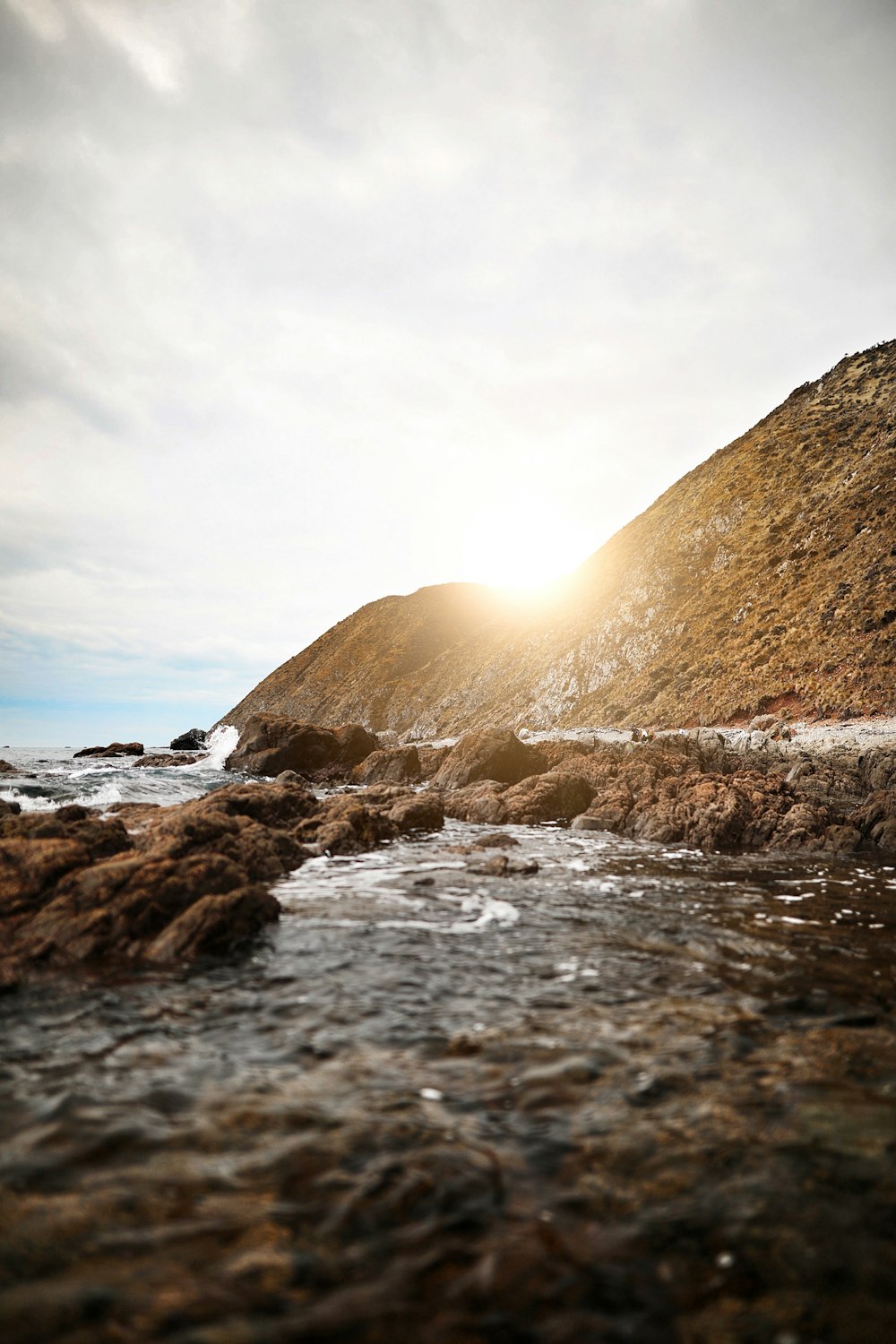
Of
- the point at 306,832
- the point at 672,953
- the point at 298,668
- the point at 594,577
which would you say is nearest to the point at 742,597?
the point at 594,577

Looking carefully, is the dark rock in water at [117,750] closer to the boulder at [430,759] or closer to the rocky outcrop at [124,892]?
the boulder at [430,759]

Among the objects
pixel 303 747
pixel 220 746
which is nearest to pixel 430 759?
pixel 303 747

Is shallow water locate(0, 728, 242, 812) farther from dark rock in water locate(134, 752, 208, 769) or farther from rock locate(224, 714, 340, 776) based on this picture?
dark rock in water locate(134, 752, 208, 769)

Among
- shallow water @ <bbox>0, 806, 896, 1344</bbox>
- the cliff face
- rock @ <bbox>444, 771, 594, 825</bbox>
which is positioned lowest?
rock @ <bbox>444, 771, 594, 825</bbox>

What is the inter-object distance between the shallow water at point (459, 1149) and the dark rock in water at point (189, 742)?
91264 millimetres

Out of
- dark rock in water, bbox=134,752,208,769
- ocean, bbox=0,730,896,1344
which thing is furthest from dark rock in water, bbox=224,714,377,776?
ocean, bbox=0,730,896,1344

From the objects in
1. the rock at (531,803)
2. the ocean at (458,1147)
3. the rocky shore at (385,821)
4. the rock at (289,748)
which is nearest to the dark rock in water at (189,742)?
the rock at (289,748)

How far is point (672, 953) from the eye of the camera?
8672 mm

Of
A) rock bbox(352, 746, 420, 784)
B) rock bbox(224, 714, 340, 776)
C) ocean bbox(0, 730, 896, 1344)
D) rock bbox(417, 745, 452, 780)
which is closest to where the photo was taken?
ocean bbox(0, 730, 896, 1344)

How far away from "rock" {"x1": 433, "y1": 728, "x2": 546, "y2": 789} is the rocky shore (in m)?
0.08

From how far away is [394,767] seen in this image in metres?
39.0

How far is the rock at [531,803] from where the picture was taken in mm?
23375

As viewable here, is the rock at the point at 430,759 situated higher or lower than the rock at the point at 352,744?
lower

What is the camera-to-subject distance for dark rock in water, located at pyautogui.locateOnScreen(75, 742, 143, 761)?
8106cm
